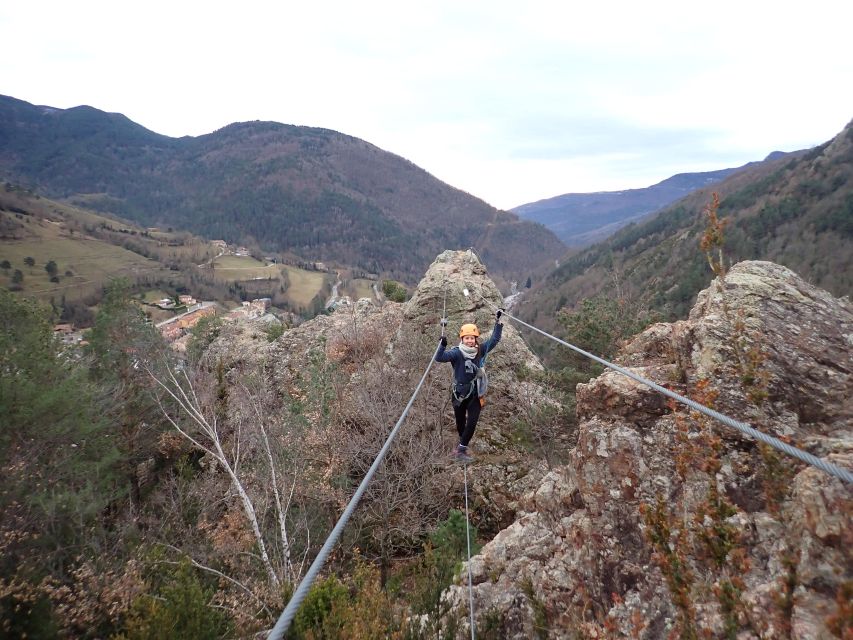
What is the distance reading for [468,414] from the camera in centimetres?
728

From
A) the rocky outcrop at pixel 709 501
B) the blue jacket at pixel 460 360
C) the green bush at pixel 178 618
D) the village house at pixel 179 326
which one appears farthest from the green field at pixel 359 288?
the rocky outcrop at pixel 709 501

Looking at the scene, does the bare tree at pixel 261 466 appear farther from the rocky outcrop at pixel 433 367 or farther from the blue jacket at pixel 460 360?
the blue jacket at pixel 460 360

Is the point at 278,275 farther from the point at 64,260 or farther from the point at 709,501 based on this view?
the point at 709,501

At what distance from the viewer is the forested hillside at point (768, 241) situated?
48.5 meters

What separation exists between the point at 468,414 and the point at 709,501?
5.02 m

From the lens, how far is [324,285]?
4552 inches

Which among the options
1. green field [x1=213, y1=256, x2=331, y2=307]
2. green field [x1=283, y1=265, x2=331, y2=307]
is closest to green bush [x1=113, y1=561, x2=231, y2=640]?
green field [x1=213, y1=256, x2=331, y2=307]

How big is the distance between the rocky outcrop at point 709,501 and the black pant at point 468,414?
6.40 feet

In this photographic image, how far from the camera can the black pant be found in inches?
283

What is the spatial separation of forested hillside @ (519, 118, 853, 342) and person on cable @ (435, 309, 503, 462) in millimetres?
22572

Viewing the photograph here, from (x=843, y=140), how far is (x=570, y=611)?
116007 millimetres

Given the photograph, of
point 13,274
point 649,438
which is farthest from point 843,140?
point 13,274

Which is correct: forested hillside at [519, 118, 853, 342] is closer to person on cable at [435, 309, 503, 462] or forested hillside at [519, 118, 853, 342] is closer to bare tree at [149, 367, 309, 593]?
person on cable at [435, 309, 503, 462]

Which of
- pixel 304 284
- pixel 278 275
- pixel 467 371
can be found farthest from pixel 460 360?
pixel 278 275
